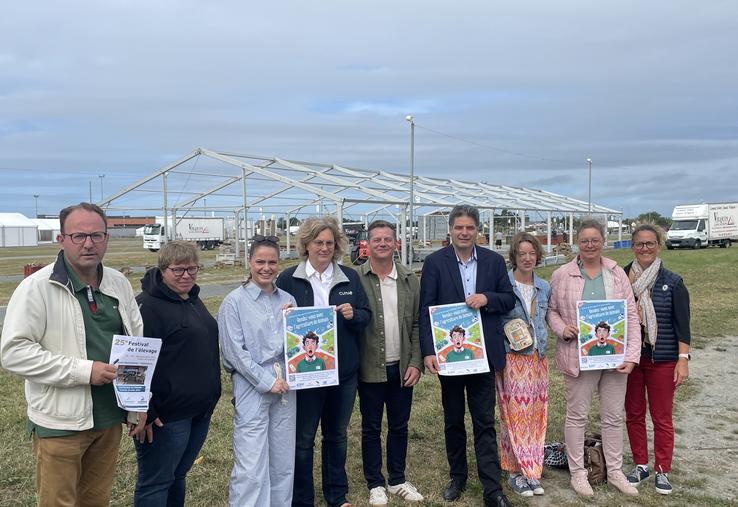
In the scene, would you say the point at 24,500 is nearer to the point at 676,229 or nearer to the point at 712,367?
the point at 712,367

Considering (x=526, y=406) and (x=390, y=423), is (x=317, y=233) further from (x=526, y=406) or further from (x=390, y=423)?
(x=526, y=406)

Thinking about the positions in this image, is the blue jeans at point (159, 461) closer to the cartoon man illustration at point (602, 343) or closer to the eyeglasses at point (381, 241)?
the eyeglasses at point (381, 241)

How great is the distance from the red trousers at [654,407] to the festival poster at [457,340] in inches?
53.3

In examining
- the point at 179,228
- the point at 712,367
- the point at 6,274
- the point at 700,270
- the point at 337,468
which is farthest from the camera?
the point at 179,228

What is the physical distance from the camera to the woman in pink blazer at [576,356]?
424cm

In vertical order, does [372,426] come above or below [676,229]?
below

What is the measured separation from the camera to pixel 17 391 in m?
6.84

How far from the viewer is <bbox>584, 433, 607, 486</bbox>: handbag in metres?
4.41

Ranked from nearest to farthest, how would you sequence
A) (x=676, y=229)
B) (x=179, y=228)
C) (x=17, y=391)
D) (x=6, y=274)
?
(x=17, y=391)
(x=6, y=274)
(x=676, y=229)
(x=179, y=228)

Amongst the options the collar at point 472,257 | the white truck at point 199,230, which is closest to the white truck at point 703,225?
the white truck at point 199,230

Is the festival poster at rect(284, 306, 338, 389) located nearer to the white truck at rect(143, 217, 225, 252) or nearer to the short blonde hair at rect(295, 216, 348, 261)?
the short blonde hair at rect(295, 216, 348, 261)

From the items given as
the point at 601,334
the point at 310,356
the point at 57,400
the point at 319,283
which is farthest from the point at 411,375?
the point at 57,400

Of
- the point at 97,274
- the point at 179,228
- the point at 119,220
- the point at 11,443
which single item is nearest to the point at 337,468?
the point at 97,274

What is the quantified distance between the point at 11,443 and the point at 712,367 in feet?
27.0
